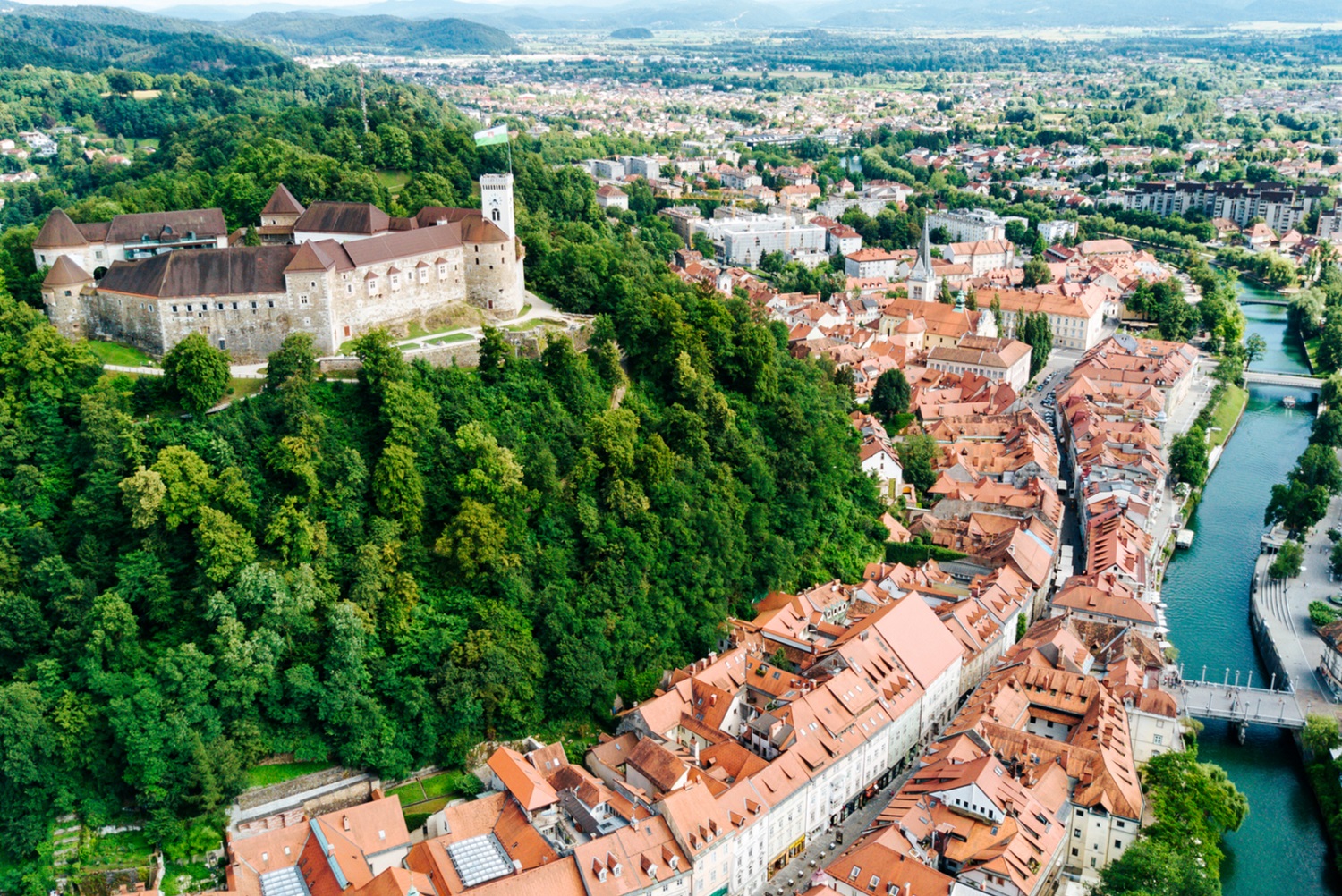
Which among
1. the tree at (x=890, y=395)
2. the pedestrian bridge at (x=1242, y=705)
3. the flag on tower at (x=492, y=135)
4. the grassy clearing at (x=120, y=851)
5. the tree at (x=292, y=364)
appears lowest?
the pedestrian bridge at (x=1242, y=705)

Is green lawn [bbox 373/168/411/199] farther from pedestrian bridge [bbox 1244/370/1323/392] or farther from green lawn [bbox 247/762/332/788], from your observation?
pedestrian bridge [bbox 1244/370/1323/392]

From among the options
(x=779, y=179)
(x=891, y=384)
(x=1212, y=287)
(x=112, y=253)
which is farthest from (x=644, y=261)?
(x=779, y=179)

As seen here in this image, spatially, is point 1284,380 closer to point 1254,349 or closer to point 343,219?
point 1254,349

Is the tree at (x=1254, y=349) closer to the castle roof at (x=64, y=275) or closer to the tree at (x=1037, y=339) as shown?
the tree at (x=1037, y=339)

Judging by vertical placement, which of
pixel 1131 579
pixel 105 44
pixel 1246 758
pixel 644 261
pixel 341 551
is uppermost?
pixel 105 44

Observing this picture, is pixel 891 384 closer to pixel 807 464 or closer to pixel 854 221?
pixel 807 464

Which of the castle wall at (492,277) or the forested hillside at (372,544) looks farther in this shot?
the castle wall at (492,277)

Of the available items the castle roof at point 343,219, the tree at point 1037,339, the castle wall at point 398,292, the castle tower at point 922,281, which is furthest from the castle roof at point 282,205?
the castle tower at point 922,281
